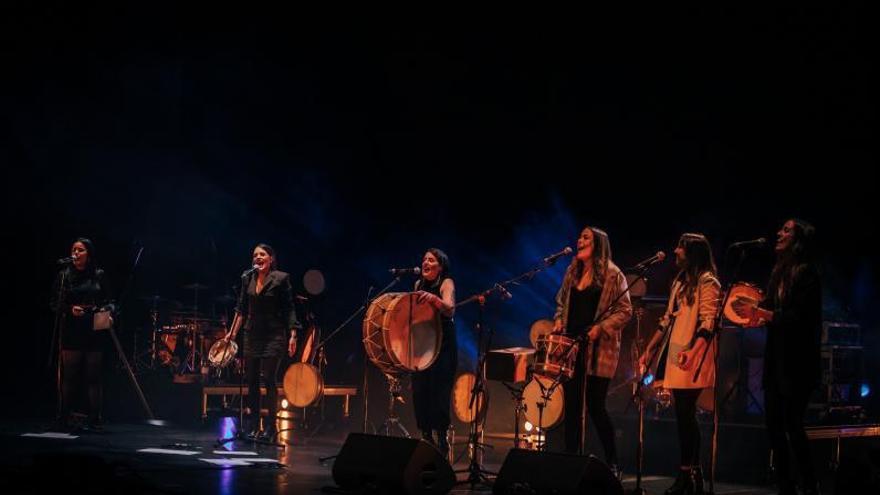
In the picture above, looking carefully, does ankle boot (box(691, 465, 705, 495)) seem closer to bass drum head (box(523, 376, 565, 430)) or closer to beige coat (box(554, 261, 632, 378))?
beige coat (box(554, 261, 632, 378))

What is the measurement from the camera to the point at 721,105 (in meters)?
13.0

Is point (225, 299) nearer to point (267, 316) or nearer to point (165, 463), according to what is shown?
point (267, 316)

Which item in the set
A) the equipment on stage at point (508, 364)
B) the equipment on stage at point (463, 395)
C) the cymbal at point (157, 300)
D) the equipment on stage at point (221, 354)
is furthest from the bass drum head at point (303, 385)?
the equipment on stage at point (508, 364)

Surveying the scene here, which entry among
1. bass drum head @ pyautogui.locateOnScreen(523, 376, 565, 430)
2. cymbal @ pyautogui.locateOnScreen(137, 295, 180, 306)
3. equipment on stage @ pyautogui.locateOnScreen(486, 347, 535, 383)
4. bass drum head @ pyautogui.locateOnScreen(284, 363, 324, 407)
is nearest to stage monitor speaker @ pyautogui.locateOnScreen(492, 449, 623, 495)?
equipment on stage @ pyautogui.locateOnScreen(486, 347, 535, 383)

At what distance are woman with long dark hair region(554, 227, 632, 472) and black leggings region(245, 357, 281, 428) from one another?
11.4 ft

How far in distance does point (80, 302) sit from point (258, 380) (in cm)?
256

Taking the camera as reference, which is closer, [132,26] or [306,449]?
[306,449]

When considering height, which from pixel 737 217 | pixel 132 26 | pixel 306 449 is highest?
pixel 132 26

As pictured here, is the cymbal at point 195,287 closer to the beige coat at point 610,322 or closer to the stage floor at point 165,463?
the stage floor at point 165,463

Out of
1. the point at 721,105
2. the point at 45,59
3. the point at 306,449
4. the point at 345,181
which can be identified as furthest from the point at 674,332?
the point at 45,59

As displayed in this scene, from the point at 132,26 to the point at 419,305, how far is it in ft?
22.5

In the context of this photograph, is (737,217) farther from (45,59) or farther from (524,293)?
(45,59)

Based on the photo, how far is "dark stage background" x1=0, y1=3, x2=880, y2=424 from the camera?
42.3 ft

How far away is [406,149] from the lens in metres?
15.0
